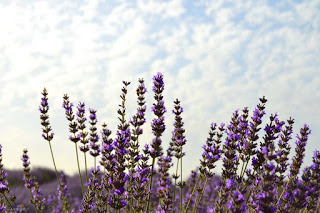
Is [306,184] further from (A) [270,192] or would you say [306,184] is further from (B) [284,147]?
(A) [270,192]

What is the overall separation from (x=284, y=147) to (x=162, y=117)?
2.15 meters

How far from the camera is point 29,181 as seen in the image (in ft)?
21.5

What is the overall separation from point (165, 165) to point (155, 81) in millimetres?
1967

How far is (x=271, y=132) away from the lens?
487 cm

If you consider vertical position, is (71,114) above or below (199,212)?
above

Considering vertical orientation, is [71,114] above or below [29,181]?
above

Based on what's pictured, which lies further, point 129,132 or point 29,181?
point 29,181

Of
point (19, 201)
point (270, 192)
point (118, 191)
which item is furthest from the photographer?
point (19, 201)

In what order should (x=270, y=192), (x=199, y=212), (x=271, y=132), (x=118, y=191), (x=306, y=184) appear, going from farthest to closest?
(x=199, y=212), (x=271, y=132), (x=306, y=184), (x=118, y=191), (x=270, y=192)

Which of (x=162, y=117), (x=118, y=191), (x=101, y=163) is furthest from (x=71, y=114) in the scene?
(x=118, y=191)

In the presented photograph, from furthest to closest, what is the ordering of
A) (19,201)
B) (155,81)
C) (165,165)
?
(19,201) < (165,165) < (155,81)

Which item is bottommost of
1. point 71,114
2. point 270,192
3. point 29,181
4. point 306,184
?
point 270,192

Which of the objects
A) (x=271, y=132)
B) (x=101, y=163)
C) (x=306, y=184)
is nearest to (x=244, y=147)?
(x=271, y=132)

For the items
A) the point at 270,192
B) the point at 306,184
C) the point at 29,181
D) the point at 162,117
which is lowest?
the point at 270,192
